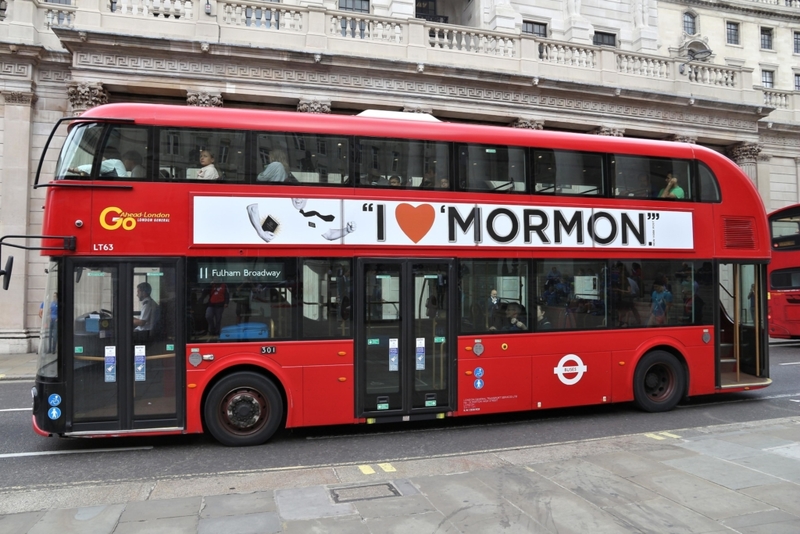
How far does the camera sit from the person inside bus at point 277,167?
7.30 metres

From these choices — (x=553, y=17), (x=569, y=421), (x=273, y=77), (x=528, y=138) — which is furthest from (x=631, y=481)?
(x=553, y=17)

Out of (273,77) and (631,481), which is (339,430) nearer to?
(631,481)

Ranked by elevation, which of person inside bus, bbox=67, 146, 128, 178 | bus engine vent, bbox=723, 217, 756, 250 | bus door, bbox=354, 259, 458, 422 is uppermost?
person inside bus, bbox=67, 146, 128, 178

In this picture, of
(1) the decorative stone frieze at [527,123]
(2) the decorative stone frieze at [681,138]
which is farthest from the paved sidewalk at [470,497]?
(2) the decorative stone frieze at [681,138]

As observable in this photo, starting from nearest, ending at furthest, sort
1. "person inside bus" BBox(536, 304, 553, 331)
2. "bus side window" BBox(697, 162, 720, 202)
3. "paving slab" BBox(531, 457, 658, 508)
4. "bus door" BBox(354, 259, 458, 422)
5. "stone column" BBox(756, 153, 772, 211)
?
"paving slab" BBox(531, 457, 658, 508) < "bus door" BBox(354, 259, 458, 422) < "person inside bus" BBox(536, 304, 553, 331) < "bus side window" BBox(697, 162, 720, 202) < "stone column" BBox(756, 153, 772, 211)

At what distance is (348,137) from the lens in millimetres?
7621

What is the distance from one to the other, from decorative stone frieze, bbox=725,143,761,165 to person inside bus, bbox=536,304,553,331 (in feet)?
67.9

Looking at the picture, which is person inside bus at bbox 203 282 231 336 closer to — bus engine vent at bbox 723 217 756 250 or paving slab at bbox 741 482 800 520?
paving slab at bbox 741 482 800 520

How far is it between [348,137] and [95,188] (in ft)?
10.6

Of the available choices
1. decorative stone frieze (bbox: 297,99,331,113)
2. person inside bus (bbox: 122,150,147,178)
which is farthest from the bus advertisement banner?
decorative stone frieze (bbox: 297,99,331,113)

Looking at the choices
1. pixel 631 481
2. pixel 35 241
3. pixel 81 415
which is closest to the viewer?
pixel 631 481

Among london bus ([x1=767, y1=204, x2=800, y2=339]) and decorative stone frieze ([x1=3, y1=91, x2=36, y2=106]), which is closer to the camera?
decorative stone frieze ([x1=3, y1=91, x2=36, y2=106])

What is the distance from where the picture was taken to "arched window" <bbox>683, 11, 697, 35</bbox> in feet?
95.1

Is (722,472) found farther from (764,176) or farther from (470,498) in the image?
(764,176)
